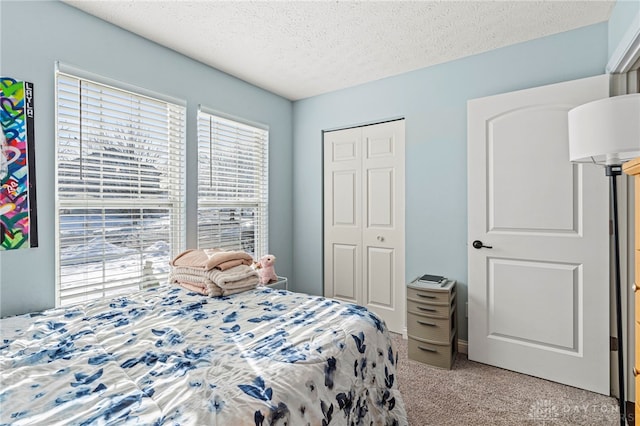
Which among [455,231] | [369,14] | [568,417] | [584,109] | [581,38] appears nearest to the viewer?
[584,109]

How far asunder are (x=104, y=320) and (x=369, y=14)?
240 centimetres

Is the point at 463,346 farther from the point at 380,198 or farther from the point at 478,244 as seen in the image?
the point at 380,198

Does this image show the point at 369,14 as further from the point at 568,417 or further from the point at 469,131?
the point at 568,417

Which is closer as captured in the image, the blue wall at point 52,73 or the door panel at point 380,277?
the blue wall at point 52,73

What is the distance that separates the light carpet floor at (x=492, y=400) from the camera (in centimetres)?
187

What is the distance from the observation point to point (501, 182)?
2.45 metres

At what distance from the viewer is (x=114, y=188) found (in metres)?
2.27

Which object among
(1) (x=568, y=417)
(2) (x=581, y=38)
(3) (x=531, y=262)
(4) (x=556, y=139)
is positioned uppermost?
(2) (x=581, y=38)

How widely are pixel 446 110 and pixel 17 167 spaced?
10.1 ft

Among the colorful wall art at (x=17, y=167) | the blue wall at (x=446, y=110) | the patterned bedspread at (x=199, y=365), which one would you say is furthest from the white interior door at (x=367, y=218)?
the colorful wall art at (x=17, y=167)

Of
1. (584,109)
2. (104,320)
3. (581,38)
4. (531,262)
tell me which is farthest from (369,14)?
(104,320)

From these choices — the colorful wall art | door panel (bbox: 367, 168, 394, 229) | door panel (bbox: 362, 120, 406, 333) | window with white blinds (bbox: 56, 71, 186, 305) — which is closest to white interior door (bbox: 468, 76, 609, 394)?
door panel (bbox: 362, 120, 406, 333)

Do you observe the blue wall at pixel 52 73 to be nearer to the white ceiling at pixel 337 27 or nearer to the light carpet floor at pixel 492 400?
the white ceiling at pixel 337 27

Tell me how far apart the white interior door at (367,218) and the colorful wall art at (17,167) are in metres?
2.50
